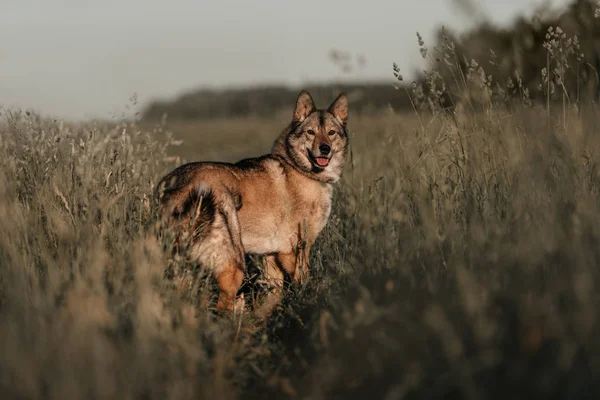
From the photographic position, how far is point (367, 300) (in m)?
3.02

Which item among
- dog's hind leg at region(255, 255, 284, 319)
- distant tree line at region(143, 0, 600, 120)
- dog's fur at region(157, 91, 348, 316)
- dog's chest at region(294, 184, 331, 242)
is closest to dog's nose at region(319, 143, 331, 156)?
dog's fur at region(157, 91, 348, 316)

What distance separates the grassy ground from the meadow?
1 cm

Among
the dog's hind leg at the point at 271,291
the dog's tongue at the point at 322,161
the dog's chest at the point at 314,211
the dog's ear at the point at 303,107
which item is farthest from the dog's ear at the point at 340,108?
the dog's hind leg at the point at 271,291

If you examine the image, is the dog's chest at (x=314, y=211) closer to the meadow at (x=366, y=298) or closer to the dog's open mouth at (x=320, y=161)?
the dog's open mouth at (x=320, y=161)

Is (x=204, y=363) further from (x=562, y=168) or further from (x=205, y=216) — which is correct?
(x=562, y=168)

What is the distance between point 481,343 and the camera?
7.32 ft

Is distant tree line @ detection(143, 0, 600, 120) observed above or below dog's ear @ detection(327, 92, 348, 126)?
above

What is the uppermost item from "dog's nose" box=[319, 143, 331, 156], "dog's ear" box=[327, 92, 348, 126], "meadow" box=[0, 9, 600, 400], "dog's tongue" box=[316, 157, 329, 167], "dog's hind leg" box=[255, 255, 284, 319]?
"dog's ear" box=[327, 92, 348, 126]

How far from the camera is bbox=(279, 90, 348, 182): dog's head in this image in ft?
18.0

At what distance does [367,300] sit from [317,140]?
270 centimetres

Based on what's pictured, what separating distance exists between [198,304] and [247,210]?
1165 millimetres

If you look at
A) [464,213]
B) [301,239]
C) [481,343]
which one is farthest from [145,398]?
[301,239]

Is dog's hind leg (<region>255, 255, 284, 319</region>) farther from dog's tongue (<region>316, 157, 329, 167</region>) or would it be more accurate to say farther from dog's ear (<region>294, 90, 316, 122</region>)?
dog's ear (<region>294, 90, 316, 122</region>)

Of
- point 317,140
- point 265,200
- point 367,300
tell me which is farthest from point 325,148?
point 367,300
